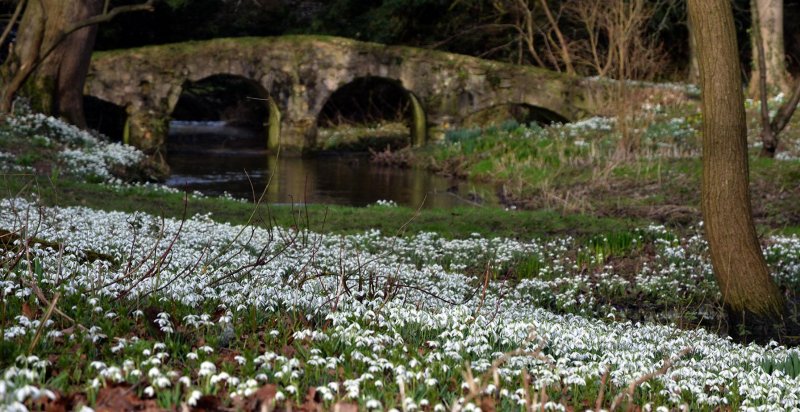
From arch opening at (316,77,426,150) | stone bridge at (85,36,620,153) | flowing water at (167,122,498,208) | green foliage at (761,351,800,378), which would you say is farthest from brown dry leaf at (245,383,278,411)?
arch opening at (316,77,426,150)

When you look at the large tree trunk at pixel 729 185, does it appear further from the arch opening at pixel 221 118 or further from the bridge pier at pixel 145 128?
the arch opening at pixel 221 118

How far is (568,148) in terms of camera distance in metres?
23.0

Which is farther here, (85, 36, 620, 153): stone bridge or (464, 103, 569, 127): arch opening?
(464, 103, 569, 127): arch opening

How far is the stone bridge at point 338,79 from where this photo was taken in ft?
96.8

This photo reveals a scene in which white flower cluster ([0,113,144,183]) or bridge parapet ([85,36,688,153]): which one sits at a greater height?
bridge parapet ([85,36,688,153])

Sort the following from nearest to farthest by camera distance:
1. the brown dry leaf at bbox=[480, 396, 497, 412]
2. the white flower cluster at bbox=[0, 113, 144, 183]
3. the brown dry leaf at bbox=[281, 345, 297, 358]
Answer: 1. the brown dry leaf at bbox=[480, 396, 497, 412]
2. the brown dry leaf at bbox=[281, 345, 297, 358]
3. the white flower cluster at bbox=[0, 113, 144, 183]

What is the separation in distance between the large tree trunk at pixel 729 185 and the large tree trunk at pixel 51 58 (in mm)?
15982

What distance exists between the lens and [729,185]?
8148 mm

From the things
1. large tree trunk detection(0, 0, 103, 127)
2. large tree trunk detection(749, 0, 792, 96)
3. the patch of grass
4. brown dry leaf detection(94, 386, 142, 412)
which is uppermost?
large tree trunk detection(749, 0, 792, 96)

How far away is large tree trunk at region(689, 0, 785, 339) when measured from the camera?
8031 mm

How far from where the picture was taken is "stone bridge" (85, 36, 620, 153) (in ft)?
96.8

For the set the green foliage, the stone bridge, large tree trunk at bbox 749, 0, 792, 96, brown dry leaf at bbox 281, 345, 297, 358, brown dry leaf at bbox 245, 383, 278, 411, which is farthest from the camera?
the stone bridge

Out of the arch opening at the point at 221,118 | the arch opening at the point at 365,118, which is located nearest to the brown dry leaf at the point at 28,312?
the arch opening at the point at 221,118

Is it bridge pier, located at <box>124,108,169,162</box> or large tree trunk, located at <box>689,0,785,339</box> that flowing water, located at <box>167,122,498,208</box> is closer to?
bridge pier, located at <box>124,108,169,162</box>
